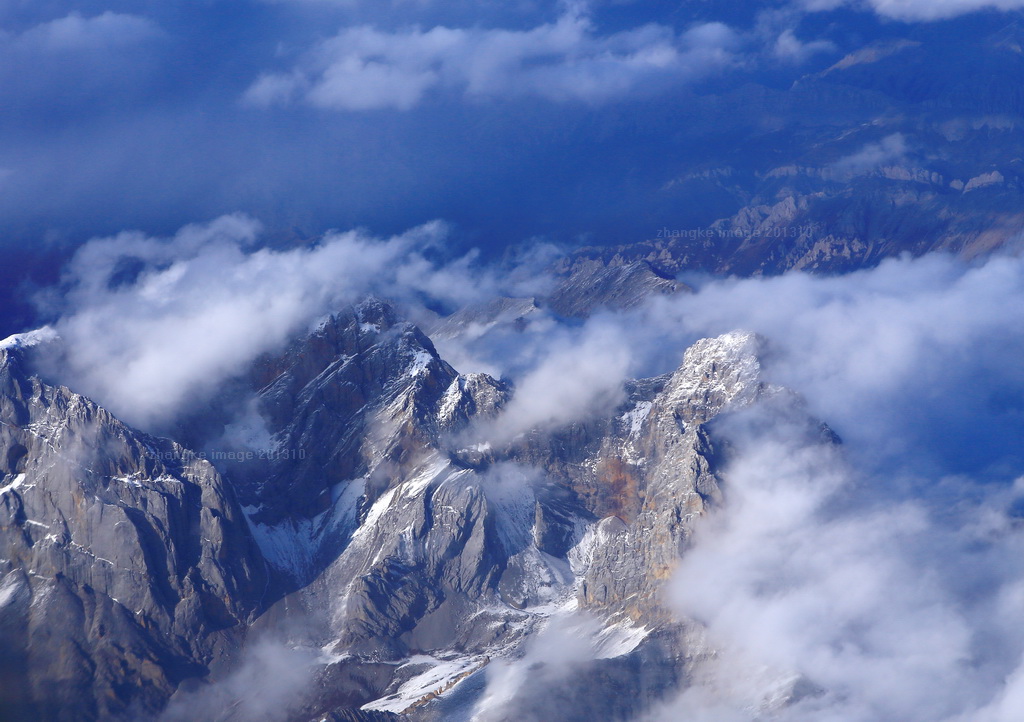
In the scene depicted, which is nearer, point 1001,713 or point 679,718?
point 1001,713

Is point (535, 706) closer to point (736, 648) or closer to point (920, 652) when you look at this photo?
point (736, 648)

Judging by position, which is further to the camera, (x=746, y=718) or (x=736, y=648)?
(x=736, y=648)

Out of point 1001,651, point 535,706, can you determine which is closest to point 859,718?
point 1001,651

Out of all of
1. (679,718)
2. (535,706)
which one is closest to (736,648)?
(679,718)

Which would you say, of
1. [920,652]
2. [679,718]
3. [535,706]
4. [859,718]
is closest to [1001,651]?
[920,652]

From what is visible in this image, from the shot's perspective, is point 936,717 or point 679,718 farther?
point 679,718

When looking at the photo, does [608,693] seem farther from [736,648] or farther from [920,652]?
[920,652]

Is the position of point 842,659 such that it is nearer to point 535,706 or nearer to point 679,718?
point 679,718
